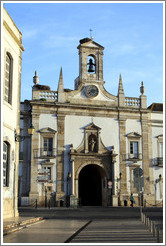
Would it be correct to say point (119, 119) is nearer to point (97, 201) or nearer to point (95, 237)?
point (97, 201)

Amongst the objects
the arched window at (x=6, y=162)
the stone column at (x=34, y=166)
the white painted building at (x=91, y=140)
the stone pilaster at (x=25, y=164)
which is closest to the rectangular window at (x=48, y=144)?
the white painted building at (x=91, y=140)

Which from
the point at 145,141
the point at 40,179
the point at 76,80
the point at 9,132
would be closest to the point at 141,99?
the point at 145,141

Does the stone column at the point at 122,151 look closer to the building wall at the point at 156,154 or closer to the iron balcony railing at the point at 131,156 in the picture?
the iron balcony railing at the point at 131,156

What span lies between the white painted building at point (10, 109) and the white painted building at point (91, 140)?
50.2 feet

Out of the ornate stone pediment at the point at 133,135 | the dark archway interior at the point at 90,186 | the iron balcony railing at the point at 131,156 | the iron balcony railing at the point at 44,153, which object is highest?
the ornate stone pediment at the point at 133,135

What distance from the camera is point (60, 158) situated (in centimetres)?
3572

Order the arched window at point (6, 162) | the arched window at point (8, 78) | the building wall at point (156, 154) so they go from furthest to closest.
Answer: the building wall at point (156, 154) < the arched window at point (8, 78) < the arched window at point (6, 162)

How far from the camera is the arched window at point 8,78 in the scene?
61.5 ft

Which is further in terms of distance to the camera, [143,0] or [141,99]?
[141,99]

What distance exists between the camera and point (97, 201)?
39.2 metres

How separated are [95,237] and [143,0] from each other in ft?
24.0

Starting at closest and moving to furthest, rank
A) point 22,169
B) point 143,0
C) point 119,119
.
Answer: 1. point 143,0
2. point 22,169
3. point 119,119

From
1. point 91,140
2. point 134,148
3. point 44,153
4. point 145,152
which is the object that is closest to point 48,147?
point 44,153

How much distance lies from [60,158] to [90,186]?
730 centimetres
